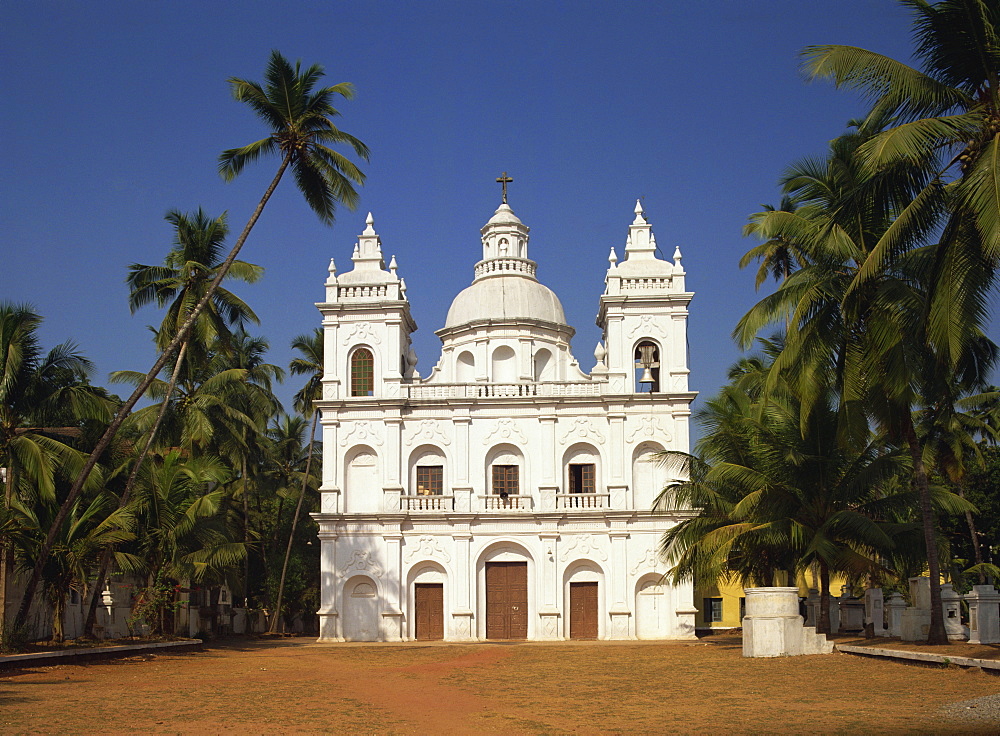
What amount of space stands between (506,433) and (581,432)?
2712 mm

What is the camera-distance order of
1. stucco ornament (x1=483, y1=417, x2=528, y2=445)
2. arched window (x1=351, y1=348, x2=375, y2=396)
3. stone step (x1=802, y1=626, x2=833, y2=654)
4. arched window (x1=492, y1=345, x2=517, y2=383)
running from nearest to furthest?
stone step (x1=802, y1=626, x2=833, y2=654) → stucco ornament (x1=483, y1=417, x2=528, y2=445) → arched window (x1=351, y1=348, x2=375, y2=396) → arched window (x1=492, y1=345, x2=517, y2=383)

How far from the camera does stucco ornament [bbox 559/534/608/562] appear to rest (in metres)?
37.0

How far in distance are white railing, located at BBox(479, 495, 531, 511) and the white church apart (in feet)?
0.17

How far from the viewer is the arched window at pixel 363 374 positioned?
129 ft

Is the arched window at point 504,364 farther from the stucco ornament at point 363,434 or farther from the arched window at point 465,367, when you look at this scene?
the stucco ornament at point 363,434

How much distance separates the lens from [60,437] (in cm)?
2756

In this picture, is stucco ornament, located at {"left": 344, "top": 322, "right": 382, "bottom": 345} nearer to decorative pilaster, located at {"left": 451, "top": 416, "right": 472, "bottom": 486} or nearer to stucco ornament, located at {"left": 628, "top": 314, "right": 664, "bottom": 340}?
decorative pilaster, located at {"left": 451, "top": 416, "right": 472, "bottom": 486}

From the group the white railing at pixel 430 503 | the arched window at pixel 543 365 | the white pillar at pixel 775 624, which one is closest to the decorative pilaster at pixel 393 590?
the white railing at pixel 430 503

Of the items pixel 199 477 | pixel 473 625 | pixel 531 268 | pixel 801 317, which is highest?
pixel 531 268

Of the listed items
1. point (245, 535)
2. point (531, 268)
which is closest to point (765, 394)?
point (531, 268)

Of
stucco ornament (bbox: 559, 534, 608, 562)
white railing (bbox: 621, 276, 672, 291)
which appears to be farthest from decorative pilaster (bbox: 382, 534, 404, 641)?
white railing (bbox: 621, 276, 672, 291)

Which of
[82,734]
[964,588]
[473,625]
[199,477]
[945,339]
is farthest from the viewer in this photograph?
[964,588]

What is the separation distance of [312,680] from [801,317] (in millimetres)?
12533

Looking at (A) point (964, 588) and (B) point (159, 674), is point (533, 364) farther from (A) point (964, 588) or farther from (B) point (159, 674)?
(B) point (159, 674)
